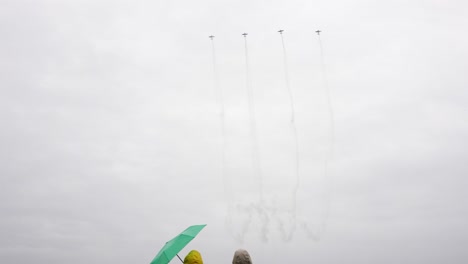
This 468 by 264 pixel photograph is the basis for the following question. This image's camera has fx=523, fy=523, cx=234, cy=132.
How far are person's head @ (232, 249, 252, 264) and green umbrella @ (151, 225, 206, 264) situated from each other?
478cm

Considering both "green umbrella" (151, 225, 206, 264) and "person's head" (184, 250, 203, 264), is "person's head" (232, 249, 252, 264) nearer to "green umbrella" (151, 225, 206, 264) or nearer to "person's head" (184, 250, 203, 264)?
"person's head" (184, 250, 203, 264)

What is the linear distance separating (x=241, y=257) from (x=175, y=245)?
554cm

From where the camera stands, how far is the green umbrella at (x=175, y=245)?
18.5m

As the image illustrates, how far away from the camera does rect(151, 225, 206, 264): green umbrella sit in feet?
60.7

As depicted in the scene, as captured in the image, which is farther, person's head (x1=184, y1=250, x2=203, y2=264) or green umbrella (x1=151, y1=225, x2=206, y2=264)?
green umbrella (x1=151, y1=225, x2=206, y2=264)

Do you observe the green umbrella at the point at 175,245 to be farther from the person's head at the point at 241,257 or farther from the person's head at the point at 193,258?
the person's head at the point at 241,257

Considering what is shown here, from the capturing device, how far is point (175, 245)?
18.8m

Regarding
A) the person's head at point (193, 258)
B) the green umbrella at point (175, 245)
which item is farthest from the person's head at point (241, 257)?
the green umbrella at point (175, 245)

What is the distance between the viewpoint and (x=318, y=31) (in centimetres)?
7050

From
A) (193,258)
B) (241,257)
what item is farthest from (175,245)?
(241,257)

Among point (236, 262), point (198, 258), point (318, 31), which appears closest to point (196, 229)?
point (198, 258)

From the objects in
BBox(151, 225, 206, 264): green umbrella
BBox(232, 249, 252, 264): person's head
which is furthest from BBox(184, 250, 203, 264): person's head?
BBox(151, 225, 206, 264): green umbrella

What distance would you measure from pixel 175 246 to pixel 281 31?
59761mm

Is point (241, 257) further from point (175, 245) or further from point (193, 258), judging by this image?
point (175, 245)
